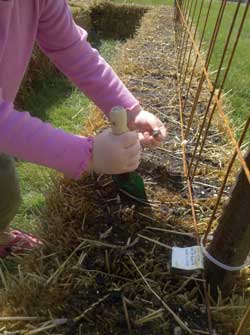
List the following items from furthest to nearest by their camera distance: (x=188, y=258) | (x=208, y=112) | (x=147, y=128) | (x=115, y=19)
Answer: (x=115, y=19)
(x=208, y=112)
(x=147, y=128)
(x=188, y=258)

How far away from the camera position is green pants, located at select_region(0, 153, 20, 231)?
1.83m

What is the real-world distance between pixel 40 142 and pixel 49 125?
0.05m

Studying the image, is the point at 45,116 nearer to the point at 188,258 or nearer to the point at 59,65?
the point at 59,65

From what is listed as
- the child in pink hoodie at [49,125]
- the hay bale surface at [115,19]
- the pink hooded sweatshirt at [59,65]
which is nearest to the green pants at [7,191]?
the child in pink hoodie at [49,125]

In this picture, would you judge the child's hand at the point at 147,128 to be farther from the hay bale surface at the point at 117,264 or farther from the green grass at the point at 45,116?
the green grass at the point at 45,116

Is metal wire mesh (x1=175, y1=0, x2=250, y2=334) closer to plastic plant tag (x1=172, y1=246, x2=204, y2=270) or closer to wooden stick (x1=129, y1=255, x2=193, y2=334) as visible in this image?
plastic plant tag (x1=172, y1=246, x2=204, y2=270)

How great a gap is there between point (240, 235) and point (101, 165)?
37 cm

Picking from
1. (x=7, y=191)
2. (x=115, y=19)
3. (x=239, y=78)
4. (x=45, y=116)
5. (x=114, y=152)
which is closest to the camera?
(x=114, y=152)

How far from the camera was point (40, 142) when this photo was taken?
117 centimetres

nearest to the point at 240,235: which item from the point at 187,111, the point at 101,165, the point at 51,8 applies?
the point at 101,165

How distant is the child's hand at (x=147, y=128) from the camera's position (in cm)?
149

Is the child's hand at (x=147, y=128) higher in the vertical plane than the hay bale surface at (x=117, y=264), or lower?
higher

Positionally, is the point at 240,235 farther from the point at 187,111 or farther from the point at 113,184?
the point at 187,111

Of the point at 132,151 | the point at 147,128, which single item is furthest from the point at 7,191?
the point at 132,151
